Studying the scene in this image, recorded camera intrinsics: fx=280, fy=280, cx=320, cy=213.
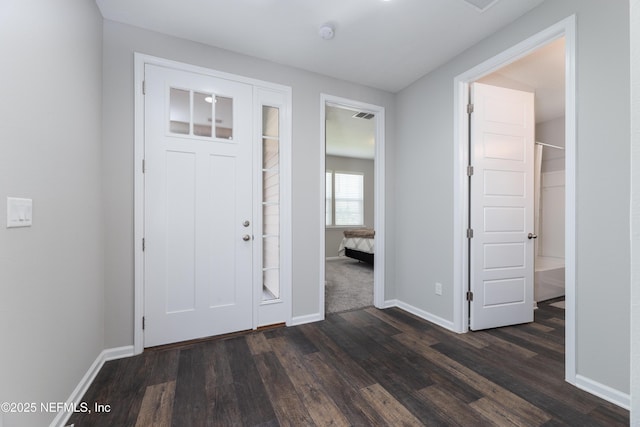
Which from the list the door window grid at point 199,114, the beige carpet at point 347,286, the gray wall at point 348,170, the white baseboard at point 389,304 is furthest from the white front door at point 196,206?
the gray wall at point 348,170

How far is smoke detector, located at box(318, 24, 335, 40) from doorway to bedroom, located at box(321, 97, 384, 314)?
73 centimetres

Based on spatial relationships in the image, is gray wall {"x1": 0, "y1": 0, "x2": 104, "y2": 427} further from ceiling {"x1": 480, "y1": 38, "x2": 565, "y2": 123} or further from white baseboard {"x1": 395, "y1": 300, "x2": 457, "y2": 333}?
ceiling {"x1": 480, "y1": 38, "x2": 565, "y2": 123}

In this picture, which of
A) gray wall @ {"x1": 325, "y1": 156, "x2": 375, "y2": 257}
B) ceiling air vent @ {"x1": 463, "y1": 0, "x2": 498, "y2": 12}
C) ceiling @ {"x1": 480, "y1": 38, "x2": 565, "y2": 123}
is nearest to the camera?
ceiling air vent @ {"x1": 463, "y1": 0, "x2": 498, "y2": 12}

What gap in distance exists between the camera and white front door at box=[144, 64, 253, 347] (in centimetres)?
229

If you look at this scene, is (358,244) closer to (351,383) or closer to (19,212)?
(351,383)

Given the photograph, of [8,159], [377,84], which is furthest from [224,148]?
[377,84]

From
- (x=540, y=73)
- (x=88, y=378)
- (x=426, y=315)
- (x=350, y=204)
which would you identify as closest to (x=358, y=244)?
(x=350, y=204)

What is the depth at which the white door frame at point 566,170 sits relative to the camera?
1844mm

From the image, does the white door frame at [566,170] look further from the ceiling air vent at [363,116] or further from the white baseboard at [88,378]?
the white baseboard at [88,378]

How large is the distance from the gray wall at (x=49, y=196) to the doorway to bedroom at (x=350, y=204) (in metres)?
1.93

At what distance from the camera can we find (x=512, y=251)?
2.77 metres

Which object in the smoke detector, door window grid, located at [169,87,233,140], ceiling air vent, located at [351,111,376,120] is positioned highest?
ceiling air vent, located at [351,111,376,120]

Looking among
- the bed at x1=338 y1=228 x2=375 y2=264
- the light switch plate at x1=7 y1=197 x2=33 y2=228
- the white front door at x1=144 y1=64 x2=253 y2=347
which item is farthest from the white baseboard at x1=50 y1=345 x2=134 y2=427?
the bed at x1=338 y1=228 x2=375 y2=264

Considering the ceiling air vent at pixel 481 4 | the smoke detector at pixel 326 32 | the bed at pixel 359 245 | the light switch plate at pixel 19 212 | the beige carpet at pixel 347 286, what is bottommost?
the beige carpet at pixel 347 286
